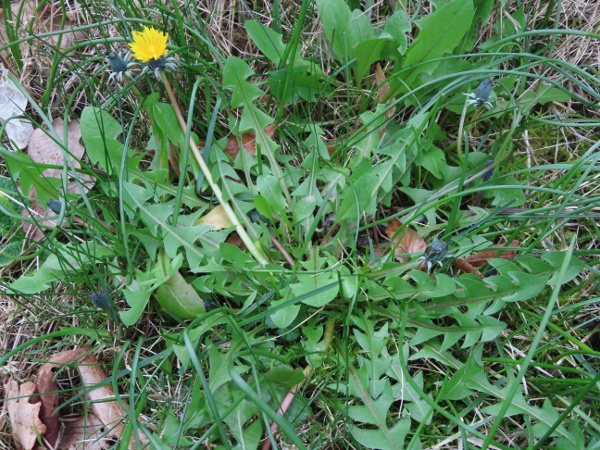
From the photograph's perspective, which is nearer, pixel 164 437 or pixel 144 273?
pixel 164 437

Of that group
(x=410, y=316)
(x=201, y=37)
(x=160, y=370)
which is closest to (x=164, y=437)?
(x=160, y=370)

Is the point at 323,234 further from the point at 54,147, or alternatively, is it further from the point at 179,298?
the point at 54,147

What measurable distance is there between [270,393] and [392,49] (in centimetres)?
126

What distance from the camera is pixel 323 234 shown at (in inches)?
69.0

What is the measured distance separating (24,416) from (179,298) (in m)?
0.63

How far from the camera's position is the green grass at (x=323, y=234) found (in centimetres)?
148

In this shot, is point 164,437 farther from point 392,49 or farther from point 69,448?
point 392,49

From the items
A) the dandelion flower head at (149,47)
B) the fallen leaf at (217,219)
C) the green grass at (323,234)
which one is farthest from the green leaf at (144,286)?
the dandelion flower head at (149,47)

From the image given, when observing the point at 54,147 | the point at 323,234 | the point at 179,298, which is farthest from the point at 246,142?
the point at 54,147

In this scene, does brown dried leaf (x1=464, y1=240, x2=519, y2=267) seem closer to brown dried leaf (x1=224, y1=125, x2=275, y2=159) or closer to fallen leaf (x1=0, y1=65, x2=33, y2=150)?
brown dried leaf (x1=224, y1=125, x2=275, y2=159)

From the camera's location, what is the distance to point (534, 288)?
147 cm

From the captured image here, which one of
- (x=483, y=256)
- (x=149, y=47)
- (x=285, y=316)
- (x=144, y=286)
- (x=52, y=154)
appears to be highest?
(x=149, y=47)

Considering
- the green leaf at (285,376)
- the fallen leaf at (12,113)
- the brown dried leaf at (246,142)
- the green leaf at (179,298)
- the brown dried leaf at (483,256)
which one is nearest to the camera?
the green leaf at (285,376)

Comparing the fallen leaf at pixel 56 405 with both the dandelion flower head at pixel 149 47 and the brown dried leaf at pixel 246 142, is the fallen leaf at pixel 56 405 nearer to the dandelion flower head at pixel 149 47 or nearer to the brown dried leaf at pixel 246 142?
the brown dried leaf at pixel 246 142
